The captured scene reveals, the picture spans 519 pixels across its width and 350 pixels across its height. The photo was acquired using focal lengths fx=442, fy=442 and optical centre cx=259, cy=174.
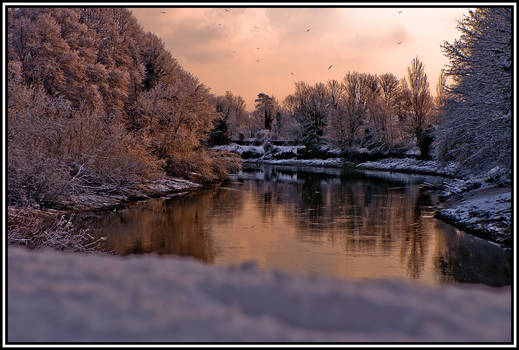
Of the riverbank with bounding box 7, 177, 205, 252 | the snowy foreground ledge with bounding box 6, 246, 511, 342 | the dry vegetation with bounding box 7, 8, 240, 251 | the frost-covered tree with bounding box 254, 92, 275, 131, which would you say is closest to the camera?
the snowy foreground ledge with bounding box 6, 246, 511, 342

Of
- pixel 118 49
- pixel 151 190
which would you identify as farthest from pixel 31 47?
pixel 151 190

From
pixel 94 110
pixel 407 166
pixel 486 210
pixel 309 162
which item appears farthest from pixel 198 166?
pixel 309 162

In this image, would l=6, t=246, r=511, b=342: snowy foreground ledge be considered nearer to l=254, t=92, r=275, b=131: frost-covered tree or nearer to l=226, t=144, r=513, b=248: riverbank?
l=226, t=144, r=513, b=248: riverbank

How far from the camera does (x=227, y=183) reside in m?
35.0

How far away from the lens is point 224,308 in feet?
16.2

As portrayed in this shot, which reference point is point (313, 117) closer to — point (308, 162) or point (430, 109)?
point (308, 162)

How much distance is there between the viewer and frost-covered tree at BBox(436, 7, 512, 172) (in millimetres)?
15578

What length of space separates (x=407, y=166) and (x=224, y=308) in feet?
156

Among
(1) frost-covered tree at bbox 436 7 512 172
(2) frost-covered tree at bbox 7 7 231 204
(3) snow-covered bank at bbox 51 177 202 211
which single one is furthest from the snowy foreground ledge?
(3) snow-covered bank at bbox 51 177 202 211

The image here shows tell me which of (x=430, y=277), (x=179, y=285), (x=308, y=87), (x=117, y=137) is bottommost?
(x=430, y=277)

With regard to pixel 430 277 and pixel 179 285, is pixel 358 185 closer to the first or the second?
pixel 430 277

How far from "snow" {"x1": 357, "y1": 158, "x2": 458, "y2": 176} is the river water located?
19.8 m

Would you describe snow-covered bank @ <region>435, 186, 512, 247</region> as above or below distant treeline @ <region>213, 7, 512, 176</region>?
below

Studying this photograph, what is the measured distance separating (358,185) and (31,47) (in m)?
24.0
